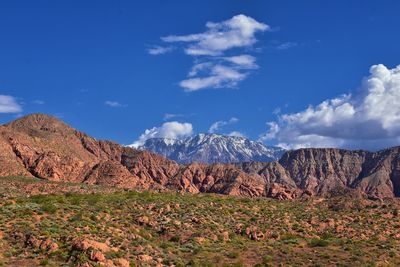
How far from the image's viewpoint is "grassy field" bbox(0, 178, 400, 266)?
4138cm

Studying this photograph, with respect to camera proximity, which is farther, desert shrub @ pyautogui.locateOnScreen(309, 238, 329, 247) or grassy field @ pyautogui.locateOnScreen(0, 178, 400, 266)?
desert shrub @ pyautogui.locateOnScreen(309, 238, 329, 247)

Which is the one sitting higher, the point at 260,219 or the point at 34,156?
the point at 34,156

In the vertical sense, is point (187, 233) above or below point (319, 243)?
above

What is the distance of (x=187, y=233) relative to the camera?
54.7 m

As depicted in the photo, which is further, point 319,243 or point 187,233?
point 187,233

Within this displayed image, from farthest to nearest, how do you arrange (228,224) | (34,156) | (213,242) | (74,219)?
(34,156) < (228,224) < (213,242) < (74,219)

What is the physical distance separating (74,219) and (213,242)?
44.0ft

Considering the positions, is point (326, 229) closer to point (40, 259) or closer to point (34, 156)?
point (40, 259)

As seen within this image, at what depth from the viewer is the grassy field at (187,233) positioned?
4138 centimetres

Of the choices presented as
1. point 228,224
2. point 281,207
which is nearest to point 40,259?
point 228,224

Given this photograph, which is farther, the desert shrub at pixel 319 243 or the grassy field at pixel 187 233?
the desert shrub at pixel 319 243

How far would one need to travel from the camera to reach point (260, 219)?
2562 inches

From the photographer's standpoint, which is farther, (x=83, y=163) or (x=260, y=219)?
(x=83, y=163)

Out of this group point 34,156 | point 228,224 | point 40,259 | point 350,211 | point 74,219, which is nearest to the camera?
point 40,259
